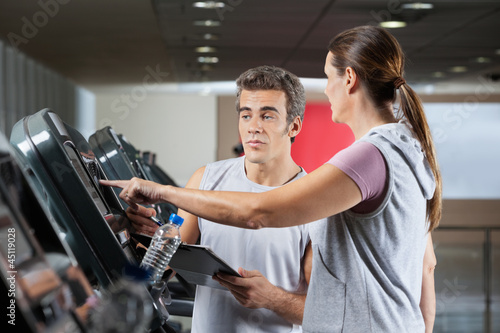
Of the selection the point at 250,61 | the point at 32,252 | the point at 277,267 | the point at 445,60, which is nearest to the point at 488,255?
the point at 445,60

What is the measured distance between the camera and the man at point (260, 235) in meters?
1.67

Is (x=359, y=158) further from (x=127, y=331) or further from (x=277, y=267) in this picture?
(x=127, y=331)

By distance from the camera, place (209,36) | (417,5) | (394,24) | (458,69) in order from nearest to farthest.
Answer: (417,5) → (394,24) → (209,36) → (458,69)

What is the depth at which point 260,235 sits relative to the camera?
1737 mm

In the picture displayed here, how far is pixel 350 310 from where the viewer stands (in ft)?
4.22

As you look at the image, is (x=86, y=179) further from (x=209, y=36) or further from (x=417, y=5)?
(x=209, y=36)

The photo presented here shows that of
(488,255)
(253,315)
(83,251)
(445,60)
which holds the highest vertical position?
(445,60)

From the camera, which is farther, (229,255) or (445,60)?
(445,60)

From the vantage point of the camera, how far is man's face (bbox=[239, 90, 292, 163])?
5.87 feet

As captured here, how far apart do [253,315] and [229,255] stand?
175 mm

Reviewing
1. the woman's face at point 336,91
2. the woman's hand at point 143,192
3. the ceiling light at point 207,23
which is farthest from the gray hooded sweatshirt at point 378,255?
the ceiling light at point 207,23

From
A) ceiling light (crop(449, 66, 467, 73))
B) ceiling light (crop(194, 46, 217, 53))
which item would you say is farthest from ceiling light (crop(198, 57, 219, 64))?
ceiling light (crop(449, 66, 467, 73))

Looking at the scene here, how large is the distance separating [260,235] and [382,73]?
0.60 m

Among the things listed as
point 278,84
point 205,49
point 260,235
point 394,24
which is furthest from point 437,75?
point 260,235
